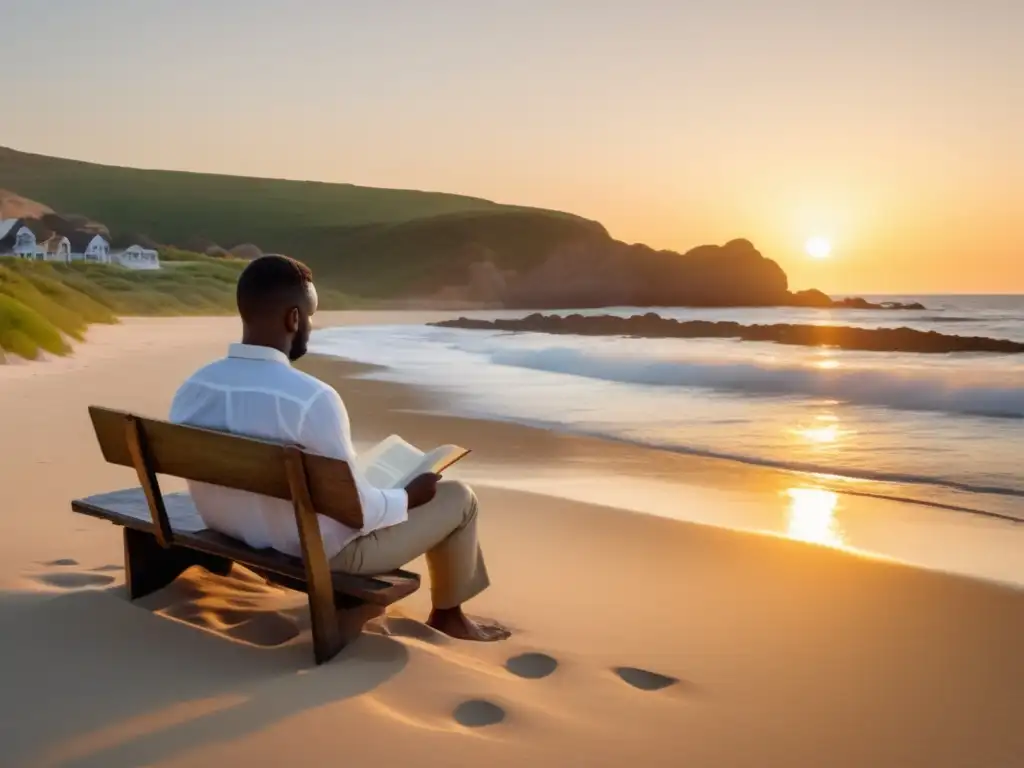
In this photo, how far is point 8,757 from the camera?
8.87 feet

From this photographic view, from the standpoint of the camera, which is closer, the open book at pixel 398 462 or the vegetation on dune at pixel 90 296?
the open book at pixel 398 462

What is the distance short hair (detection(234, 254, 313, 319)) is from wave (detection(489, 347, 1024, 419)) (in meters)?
12.1

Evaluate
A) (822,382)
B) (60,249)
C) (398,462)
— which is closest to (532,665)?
(398,462)

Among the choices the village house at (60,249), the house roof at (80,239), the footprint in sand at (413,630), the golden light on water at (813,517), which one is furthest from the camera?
the house roof at (80,239)

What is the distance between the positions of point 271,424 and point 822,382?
16280mm

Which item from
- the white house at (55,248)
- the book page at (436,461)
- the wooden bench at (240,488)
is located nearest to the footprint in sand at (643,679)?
the wooden bench at (240,488)

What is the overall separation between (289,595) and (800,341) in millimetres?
32834

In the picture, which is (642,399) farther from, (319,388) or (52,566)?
(319,388)

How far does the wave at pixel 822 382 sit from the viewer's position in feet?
49.4

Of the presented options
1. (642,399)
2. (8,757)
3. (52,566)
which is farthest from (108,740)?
(642,399)

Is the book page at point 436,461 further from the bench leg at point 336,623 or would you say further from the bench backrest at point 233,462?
the bench backrest at point 233,462

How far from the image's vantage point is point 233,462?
328 cm

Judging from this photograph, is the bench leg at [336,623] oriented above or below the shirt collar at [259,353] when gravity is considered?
below

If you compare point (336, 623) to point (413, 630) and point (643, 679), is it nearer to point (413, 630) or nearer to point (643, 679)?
point (413, 630)
